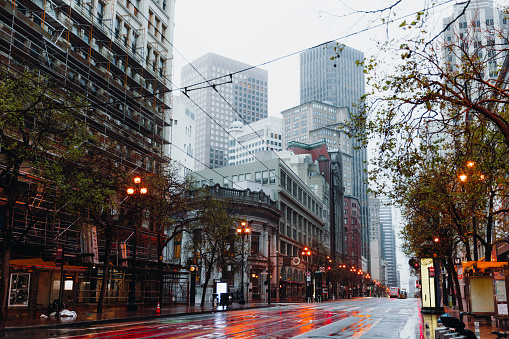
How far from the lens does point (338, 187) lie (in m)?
148

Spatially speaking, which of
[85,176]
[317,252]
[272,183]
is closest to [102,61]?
[85,176]

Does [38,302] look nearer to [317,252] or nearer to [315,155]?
[317,252]

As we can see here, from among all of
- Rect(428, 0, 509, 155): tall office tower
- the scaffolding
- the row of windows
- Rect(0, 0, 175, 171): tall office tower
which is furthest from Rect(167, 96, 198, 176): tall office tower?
Rect(428, 0, 509, 155): tall office tower

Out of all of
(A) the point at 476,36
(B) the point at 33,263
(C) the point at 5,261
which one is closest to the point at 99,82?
(B) the point at 33,263

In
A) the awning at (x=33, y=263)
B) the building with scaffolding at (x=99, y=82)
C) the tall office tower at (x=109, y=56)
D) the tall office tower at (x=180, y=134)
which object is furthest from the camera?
the tall office tower at (x=180, y=134)

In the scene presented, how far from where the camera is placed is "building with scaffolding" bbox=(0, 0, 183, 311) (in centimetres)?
3359

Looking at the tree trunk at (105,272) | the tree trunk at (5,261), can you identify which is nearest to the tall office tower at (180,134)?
the tree trunk at (105,272)

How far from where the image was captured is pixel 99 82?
44.5m

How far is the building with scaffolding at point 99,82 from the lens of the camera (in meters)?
33.6

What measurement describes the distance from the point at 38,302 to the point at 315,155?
113m

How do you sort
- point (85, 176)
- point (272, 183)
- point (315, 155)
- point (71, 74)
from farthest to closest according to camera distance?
1. point (315, 155)
2. point (272, 183)
3. point (71, 74)
4. point (85, 176)

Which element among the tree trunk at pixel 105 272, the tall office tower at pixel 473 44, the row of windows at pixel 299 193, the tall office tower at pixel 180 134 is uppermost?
the tall office tower at pixel 180 134

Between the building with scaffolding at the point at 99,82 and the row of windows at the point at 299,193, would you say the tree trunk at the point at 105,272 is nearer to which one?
the building with scaffolding at the point at 99,82

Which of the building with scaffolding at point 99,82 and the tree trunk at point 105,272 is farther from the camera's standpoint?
the building with scaffolding at point 99,82
